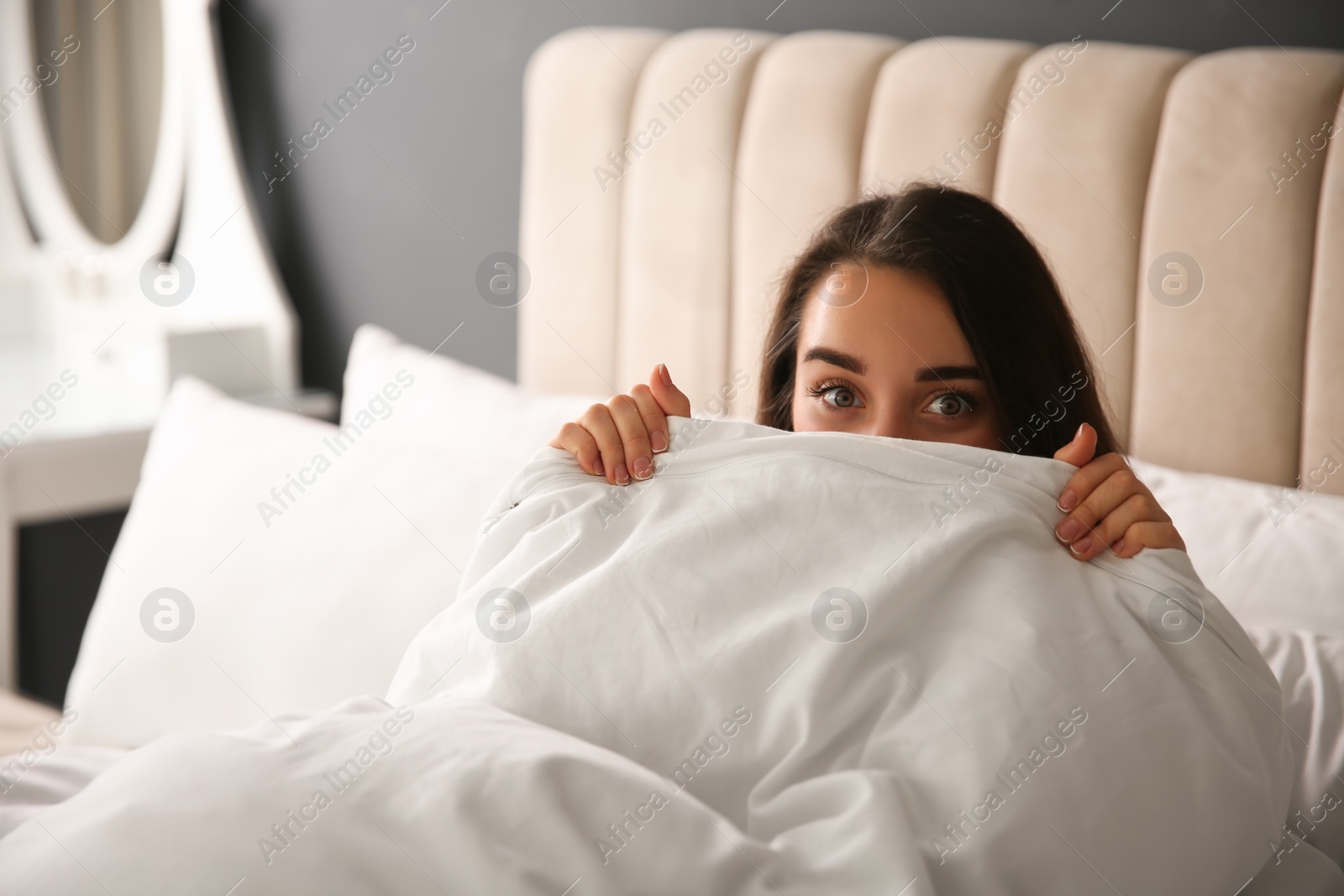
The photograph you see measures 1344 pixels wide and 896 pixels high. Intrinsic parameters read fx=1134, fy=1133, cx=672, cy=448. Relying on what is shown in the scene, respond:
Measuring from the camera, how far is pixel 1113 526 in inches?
35.2

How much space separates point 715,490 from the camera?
929mm

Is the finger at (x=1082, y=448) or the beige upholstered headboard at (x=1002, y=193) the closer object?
the finger at (x=1082, y=448)

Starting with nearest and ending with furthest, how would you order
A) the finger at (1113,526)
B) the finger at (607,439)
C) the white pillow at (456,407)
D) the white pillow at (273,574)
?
the finger at (1113,526) < the finger at (607,439) < the white pillow at (273,574) < the white pillow at (456,407)

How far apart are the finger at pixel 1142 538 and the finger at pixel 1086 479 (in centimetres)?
4

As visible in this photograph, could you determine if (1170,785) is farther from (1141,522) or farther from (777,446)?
(777,446)

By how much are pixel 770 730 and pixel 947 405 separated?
0.37 m

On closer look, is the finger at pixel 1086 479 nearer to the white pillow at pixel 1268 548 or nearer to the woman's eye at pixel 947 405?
the woman's eye at pixel 947 405

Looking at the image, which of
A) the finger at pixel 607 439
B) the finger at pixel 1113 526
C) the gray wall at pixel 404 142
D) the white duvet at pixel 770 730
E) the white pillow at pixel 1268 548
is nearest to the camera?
the white duvet at pixel 770 730

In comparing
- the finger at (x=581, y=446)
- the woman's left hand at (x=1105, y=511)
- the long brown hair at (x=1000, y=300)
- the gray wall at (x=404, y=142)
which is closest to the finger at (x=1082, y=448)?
the woman's left hand at (x=1105, y=511)

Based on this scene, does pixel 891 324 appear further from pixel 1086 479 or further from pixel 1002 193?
pixel 1002 193

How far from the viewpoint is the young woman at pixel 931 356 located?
1011 millimetres

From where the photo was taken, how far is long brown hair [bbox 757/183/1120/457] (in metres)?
1.03

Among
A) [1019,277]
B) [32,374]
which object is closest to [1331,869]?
[1019,277]

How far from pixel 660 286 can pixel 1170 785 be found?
113cm
